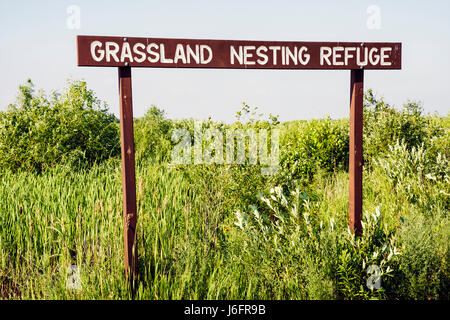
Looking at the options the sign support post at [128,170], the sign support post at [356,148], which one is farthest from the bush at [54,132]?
the sign support post at [356,148]

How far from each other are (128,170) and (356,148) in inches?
84.5

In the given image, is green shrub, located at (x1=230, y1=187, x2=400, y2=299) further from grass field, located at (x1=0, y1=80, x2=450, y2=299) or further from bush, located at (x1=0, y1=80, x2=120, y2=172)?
bush, located at (x1=0, y1=80, x2=120, y2=172)

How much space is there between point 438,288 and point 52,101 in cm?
754

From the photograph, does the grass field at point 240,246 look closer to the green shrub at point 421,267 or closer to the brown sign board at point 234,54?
the green shrub at point 421,267

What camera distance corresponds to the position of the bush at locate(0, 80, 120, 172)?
709 centimetres

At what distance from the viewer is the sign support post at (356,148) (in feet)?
11.2

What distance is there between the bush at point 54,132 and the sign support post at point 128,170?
447cm

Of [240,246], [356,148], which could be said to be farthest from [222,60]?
[240,246]

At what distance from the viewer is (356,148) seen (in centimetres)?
346

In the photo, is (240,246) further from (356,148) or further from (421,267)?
(421,267)

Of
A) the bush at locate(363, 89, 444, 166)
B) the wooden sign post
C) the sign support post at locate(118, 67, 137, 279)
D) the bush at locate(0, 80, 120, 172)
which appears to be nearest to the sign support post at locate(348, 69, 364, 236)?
the wooden sign post

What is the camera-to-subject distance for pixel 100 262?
307cm
